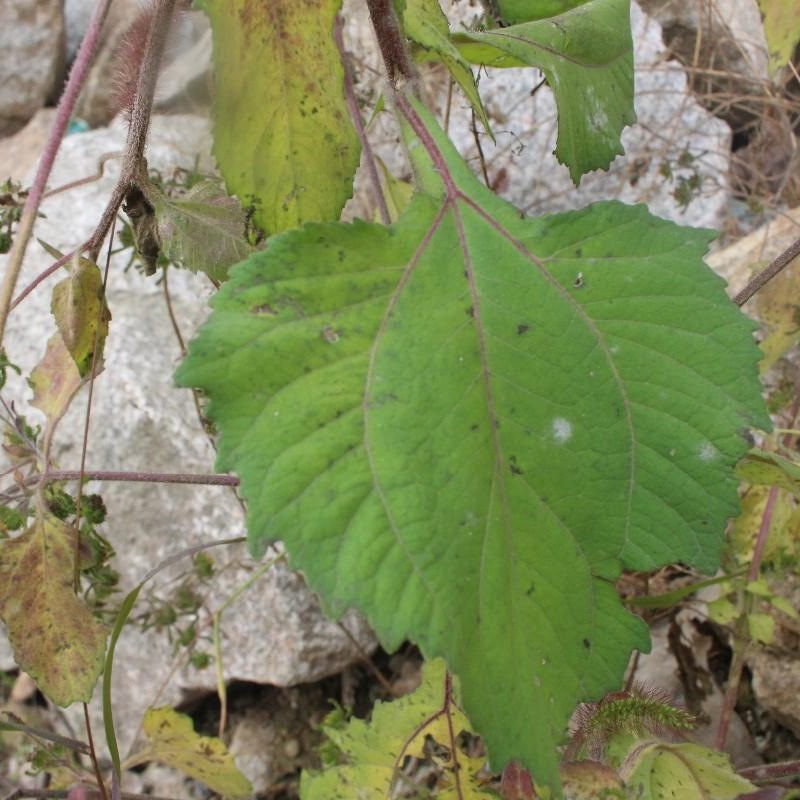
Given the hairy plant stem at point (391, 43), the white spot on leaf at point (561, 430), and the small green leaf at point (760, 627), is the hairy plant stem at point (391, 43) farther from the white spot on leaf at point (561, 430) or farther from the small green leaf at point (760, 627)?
the small green leaf at point (760, 627)

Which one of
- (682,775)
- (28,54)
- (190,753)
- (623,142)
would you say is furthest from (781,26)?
(28,54)

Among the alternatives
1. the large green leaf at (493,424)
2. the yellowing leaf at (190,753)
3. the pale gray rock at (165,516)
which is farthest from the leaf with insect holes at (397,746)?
the pale gray rock at (165,516)

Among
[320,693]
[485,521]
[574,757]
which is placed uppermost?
[485,521]

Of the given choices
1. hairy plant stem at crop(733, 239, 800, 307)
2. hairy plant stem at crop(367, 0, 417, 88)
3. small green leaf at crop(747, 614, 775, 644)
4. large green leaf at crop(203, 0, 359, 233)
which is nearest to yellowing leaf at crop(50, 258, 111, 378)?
large green leaf at crop(203, 0, 359, 233)

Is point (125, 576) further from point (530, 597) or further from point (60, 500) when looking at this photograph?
point (530, 597)

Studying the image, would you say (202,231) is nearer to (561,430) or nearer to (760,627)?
(561,430)

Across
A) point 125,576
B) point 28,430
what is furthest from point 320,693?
point 28,430
